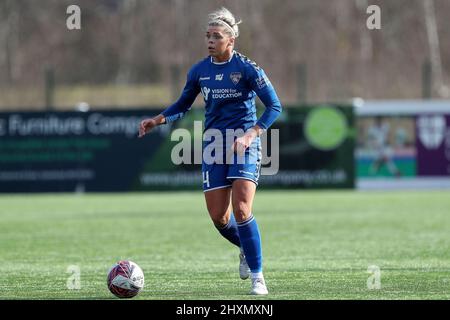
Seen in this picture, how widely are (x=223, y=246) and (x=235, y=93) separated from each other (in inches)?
178

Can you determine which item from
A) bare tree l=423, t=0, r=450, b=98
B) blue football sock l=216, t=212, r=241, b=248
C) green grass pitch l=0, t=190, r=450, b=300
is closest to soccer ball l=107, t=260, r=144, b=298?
Result: green grass pitch l=0, t=190, r=450, b=300

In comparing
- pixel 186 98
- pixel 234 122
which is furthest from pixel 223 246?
pixel 234 122

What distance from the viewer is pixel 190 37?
37.6 m

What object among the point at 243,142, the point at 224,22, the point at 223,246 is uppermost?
the point at 224,22

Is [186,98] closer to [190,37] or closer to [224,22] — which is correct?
[224,22]

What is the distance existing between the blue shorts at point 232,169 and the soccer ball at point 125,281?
89cm

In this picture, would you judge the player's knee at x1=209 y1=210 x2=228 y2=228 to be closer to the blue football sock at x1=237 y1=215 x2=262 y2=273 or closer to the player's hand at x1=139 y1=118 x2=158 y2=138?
the blue football sock at x1=237 y1=215 x2=262 y2=273

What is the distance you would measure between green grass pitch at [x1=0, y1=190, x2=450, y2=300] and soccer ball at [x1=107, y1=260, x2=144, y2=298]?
4.7 inches

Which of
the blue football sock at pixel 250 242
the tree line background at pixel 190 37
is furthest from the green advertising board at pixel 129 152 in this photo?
the blue football sock at pixel 250 242

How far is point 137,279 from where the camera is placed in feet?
25.6

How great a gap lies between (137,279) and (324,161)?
51.5 ft

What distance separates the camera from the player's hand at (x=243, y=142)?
7.79 metres

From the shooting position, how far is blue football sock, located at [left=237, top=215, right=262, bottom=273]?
7.91 m
